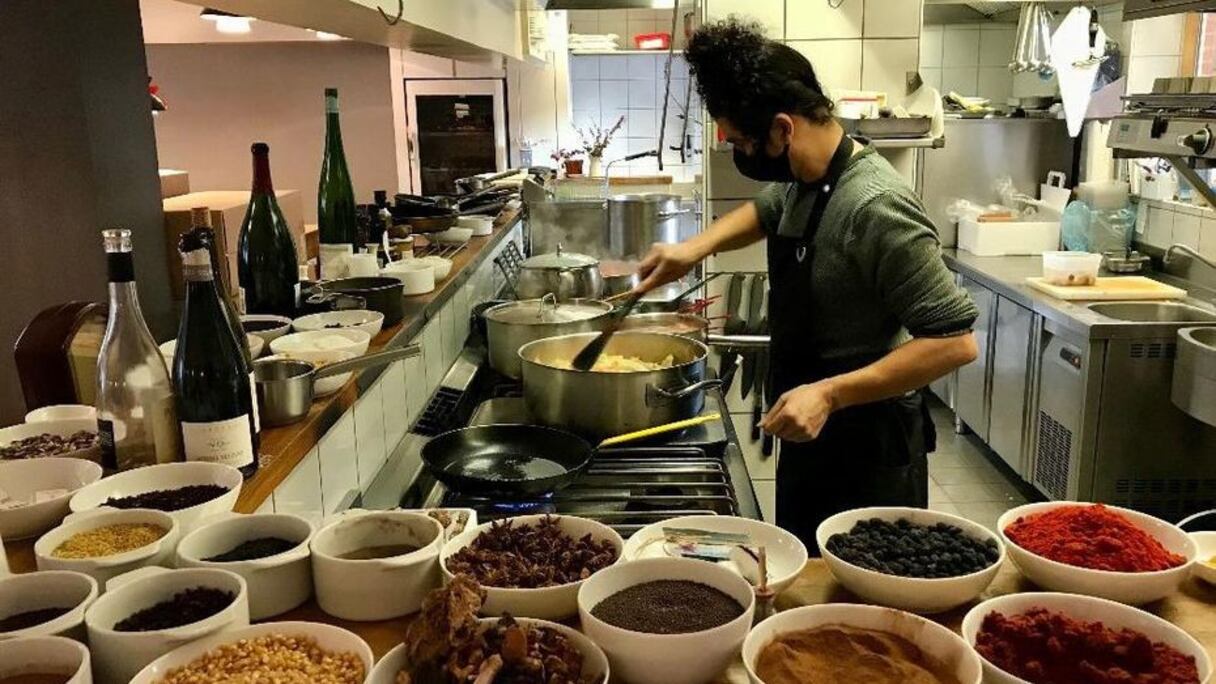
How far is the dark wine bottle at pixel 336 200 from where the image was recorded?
2.57 metres

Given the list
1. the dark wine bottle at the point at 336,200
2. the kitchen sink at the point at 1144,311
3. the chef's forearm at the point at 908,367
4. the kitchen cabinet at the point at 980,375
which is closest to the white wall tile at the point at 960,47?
the kitchen cabinet at the point at 980,375

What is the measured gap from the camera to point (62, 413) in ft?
4.57

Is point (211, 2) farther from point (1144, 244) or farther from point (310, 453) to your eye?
point (1144, 244)

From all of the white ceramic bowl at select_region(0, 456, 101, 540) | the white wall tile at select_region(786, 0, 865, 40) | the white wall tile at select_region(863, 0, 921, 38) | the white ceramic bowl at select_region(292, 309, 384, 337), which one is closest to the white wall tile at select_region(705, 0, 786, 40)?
the white wall tile at select_region(786, 0, 865, 40)

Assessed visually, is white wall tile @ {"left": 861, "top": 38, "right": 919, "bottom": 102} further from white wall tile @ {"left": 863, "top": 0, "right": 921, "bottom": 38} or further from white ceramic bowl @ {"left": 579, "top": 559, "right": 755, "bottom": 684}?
white ceramic bowl @ {"left": 579, "top": 559, "right": 755, "bottom": 684}

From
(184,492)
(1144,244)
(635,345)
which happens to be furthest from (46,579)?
(1144,244)

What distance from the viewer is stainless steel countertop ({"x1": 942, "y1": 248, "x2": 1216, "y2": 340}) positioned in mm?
3570

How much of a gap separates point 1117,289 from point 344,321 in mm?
3416

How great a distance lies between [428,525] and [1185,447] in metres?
3.53

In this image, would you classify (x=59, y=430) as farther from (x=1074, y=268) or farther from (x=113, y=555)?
(x=1074, y=268)

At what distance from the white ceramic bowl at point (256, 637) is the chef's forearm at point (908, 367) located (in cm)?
112

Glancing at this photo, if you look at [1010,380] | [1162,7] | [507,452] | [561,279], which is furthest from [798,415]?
[1010,380]

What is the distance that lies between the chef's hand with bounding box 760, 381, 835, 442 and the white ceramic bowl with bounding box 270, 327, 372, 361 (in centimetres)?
76

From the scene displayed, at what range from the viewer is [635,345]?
251 cm
